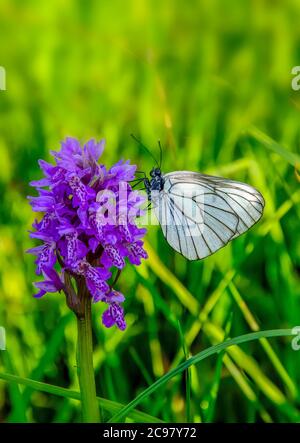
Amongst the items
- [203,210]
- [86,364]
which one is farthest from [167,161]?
[86,364]

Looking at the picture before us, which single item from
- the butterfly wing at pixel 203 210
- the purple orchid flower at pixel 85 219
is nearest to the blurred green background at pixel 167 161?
the butterfly wing at pixel 203 210

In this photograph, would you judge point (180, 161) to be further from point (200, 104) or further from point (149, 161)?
point (200, 104)

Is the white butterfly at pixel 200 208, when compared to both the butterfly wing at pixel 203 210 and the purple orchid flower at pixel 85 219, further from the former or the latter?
the purple orchid flower at pixel 85 219

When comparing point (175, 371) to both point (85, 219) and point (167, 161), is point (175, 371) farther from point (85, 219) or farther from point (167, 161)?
point (167, 161)

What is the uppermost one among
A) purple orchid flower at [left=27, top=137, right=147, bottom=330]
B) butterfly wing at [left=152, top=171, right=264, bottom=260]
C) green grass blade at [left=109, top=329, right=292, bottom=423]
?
butterfly wing at [left=152, top=171, right=264, bottom=260]

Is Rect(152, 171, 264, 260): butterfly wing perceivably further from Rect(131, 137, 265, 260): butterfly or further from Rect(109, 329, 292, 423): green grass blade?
Rect(109, 329, 292, 423): green grass blade

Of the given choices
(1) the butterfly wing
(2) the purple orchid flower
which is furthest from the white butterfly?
(2) the purple orchid flower

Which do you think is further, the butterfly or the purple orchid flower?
the butterfly
